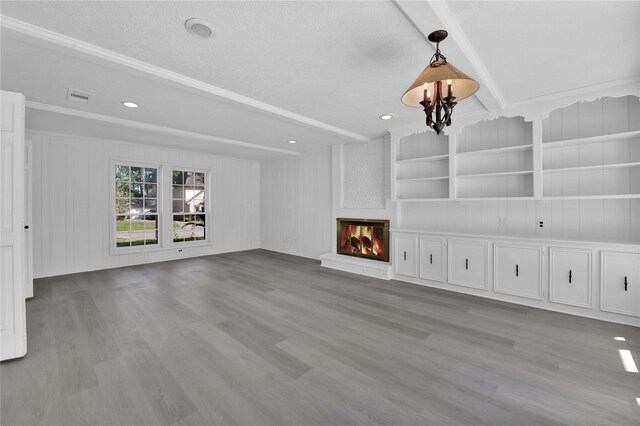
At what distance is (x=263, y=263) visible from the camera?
20.5 ft

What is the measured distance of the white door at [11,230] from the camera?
237 centimetres

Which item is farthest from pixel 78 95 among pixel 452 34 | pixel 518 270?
pixel 518 270

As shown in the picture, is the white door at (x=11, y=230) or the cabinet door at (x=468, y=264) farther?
the cabinet door at (x=468, y=264)

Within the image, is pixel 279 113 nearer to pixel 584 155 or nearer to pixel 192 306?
pixel 192 306

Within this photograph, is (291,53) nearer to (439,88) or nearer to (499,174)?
(439,88)

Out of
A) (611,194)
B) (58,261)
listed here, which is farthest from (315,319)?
(58,261)

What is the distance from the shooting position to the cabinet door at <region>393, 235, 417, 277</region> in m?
4.71

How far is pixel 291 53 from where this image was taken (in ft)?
8.17

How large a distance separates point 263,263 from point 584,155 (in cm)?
569

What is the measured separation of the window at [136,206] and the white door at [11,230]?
3.74 m

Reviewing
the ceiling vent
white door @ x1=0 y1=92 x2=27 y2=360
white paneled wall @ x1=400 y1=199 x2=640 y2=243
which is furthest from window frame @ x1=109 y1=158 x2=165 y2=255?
white paneled wall @ x1=400 y1=199 x2=640 y2=243

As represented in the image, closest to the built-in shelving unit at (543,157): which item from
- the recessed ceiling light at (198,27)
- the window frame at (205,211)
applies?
the recessed ceiling light at (198,27)

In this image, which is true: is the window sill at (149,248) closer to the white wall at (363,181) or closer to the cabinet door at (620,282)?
the white wall at (363,181)

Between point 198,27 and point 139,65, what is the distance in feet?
3.06
